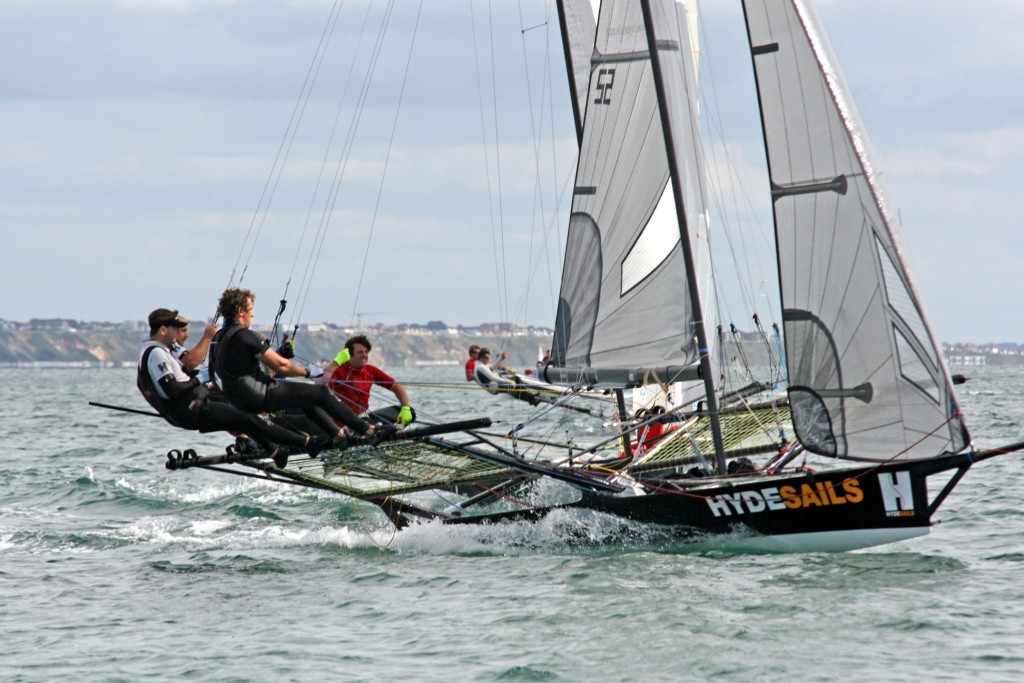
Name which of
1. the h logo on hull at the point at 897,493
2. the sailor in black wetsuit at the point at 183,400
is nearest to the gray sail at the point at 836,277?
the h logo on hull at the point at 897,493

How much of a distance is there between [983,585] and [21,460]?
17.7 m

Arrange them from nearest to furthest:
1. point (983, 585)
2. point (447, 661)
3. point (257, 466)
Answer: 1. point (447, 661)
2. point (983, 585)
3. point (257, 466)

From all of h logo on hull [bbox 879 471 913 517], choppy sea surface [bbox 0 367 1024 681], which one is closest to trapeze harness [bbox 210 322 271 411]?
choppy sea surface [bbox 0 367 1024 681]

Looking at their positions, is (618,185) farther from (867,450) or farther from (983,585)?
(983,585)

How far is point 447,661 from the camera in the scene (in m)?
8.41

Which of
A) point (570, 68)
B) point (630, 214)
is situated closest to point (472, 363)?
point (570, 68)

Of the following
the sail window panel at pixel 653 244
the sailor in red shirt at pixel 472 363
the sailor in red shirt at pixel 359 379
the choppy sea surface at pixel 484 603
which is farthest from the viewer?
the sailor in red shirt at pixel 472 363

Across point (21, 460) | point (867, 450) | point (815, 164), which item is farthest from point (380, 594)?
point (21, 460)

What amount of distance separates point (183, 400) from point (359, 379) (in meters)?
1.75

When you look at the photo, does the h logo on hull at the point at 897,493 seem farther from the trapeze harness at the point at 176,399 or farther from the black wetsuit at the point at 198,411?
the trapeze harness at the point at 176,399

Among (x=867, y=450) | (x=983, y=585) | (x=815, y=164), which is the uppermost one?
(x=815, y=164)

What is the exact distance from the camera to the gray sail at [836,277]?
1057 cm

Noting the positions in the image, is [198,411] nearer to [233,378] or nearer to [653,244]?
[233,378]

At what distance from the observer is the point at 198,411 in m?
10.9
